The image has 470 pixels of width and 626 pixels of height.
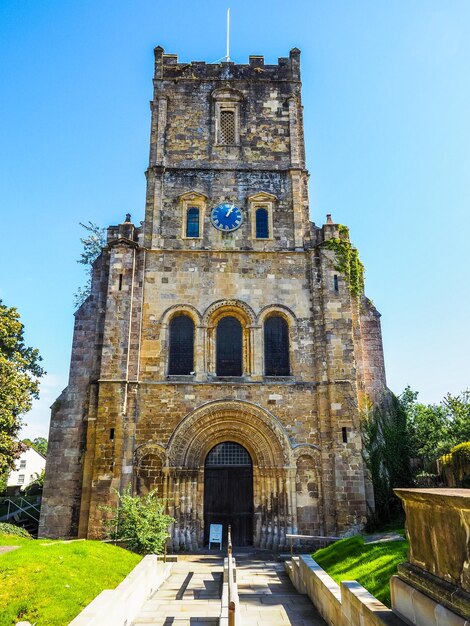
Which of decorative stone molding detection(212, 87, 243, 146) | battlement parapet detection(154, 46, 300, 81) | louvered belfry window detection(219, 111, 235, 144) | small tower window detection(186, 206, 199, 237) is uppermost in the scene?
battlement parapet detection(154, 46, 300, 81)

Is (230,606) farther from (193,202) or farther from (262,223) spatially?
(193,202)

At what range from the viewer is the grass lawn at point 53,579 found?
22.7 ft

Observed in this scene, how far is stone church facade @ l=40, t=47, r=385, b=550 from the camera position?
55.3 feet

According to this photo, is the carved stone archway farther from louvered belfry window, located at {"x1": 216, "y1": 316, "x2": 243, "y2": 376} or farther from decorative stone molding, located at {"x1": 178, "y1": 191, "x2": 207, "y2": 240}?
decorative stone molding, located at {"x1": 178, "y1": 191, "x2": 207, "y2": 240}

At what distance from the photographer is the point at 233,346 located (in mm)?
18969

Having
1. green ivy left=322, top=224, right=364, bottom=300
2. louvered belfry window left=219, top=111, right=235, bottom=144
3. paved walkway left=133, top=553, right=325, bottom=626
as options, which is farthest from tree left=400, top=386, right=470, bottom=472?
louvered belfry window left=219, top=111, right=235, bottom=144

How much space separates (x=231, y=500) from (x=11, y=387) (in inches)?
378

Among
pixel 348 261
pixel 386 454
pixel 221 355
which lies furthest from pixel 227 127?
pixel 386 454

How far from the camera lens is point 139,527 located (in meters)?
13.6

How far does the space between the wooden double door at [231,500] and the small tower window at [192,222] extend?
956cm

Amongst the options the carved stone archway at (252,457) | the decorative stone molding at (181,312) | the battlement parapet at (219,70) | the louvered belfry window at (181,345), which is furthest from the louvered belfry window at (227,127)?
the carved stone archway at (252,457)

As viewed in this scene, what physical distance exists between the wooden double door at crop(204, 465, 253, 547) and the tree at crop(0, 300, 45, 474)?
790cm

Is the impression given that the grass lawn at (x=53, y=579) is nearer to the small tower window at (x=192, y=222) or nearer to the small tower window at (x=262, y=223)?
the small tower window at (x=192, y=222)

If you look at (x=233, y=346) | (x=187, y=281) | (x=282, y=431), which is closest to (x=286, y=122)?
(x=187, y=281)
